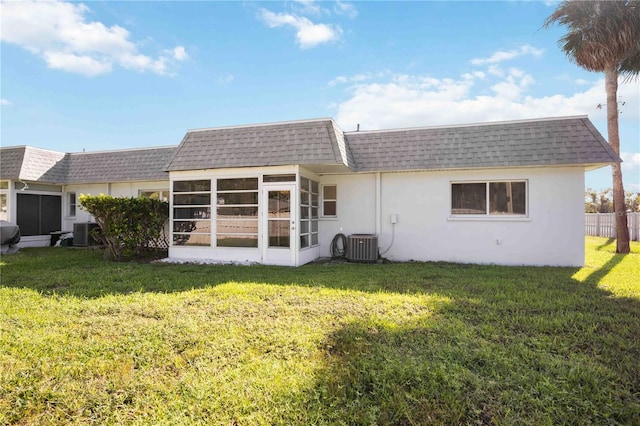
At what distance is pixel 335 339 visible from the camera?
3814 mm

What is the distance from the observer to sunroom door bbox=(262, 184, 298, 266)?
918 cm

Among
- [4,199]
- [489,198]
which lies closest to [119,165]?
[4,199]

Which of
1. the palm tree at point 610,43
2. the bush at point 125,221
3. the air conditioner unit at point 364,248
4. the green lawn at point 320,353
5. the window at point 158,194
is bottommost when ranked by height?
the green lawn at point 320,353

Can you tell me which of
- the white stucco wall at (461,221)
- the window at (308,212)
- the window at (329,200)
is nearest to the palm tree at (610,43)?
the white stucco wall at (461,221)

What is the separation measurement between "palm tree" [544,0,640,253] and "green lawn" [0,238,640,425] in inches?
306

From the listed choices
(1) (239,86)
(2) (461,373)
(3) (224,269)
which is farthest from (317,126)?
(2) (461,373)

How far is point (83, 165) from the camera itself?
14500 millimetres

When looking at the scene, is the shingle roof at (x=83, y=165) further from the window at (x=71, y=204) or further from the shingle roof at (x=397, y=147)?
the shingle roof at (x=397, y=147)

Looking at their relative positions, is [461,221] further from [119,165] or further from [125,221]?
[119,165]

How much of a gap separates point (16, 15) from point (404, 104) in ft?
41.9

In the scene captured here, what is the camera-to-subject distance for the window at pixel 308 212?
9594 mm

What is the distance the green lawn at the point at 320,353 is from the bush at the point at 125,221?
142 inches

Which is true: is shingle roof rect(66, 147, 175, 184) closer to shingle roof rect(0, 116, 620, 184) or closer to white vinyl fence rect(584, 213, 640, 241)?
shingle roof rect(0, 116, 620, 184)

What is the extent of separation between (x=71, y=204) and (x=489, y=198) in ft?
57.5
